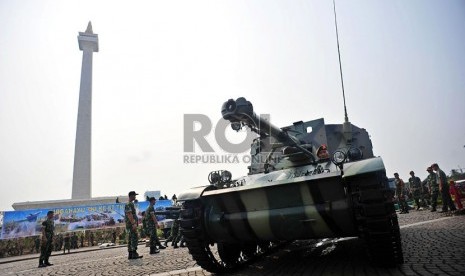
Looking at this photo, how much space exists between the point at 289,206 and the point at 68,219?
17.8 meters

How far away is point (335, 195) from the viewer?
4.53 meters

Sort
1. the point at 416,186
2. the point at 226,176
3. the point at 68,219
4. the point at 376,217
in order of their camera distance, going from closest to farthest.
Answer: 1. the point at 376,217
2. the point at 226,176
3. the point at 416,186
4. the point at 68,219

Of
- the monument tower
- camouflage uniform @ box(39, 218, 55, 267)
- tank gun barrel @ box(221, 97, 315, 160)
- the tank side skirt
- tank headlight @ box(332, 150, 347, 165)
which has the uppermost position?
the monument tower

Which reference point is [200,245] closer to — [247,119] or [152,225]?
[247,119]


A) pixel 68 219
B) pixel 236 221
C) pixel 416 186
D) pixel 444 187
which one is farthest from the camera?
pixel 68 219

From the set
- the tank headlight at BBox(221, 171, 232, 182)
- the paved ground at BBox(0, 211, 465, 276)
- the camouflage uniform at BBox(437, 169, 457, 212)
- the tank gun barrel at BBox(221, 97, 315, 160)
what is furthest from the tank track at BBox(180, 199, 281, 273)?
the camouflage uniform at BBox(437, 169, 457, 212)

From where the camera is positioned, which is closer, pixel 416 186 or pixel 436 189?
pixel 436 189

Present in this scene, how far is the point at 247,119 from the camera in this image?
497 centimetres

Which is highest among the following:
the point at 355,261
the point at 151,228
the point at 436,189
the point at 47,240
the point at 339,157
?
the point at 339,157

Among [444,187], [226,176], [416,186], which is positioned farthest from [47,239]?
[416,186]

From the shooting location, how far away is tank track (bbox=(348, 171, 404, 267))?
4027 mm

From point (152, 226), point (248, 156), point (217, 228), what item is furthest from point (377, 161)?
point (152, 226)

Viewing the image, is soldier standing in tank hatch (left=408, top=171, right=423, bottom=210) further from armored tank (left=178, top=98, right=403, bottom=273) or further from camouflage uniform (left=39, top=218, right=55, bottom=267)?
camouflage uniform (left=39, top=218, right=55, bottom=267)

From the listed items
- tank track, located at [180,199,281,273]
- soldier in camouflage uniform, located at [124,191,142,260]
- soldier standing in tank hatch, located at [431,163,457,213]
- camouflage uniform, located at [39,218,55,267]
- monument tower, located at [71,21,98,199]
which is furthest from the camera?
monument tower, located at [71,21,98,199]
